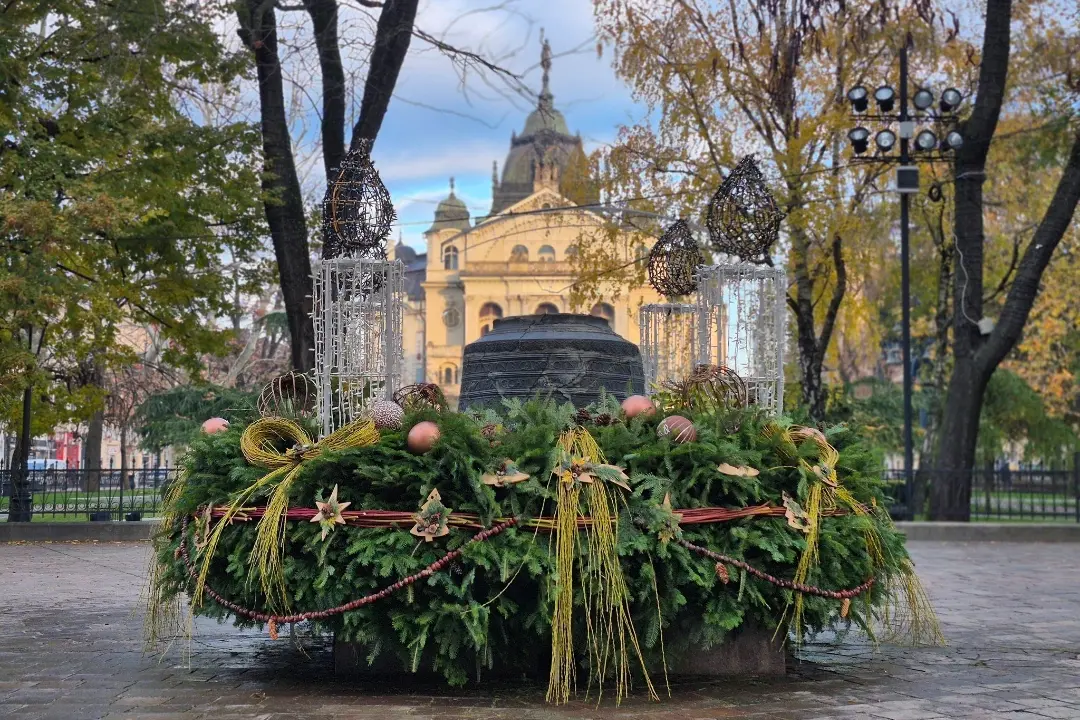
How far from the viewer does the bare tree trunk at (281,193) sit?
1802 cm

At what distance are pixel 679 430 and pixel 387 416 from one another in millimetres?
1638

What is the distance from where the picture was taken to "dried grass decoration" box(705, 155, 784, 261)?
1002 cm

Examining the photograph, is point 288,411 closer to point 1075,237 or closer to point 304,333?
point 304,333

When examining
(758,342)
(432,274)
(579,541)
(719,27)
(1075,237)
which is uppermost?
(432,274)

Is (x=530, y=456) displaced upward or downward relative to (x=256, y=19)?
downward

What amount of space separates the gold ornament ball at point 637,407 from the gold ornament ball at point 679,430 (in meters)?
0.30

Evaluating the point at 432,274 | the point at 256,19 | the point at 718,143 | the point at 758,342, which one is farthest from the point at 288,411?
the point at 432,274

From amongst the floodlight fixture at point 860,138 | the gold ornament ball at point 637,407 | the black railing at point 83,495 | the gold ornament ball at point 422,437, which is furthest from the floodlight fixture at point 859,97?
the gold ornament ball at point 422,437

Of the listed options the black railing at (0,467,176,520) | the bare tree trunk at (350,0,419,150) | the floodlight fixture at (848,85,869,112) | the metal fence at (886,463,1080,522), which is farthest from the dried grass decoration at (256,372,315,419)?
the metal fence at (886,463,1080,522)

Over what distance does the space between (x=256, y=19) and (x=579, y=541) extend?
1258 cm

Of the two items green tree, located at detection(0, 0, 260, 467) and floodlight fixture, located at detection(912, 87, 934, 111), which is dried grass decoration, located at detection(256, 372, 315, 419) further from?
floodlight fixture, located at detection(912, 87, 934, 111)

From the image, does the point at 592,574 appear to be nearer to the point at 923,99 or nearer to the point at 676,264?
the point at 676,264

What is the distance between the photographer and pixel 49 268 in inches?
671

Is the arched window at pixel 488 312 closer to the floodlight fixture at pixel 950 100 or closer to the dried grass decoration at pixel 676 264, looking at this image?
the floodlight fixture at pixel 950 100
